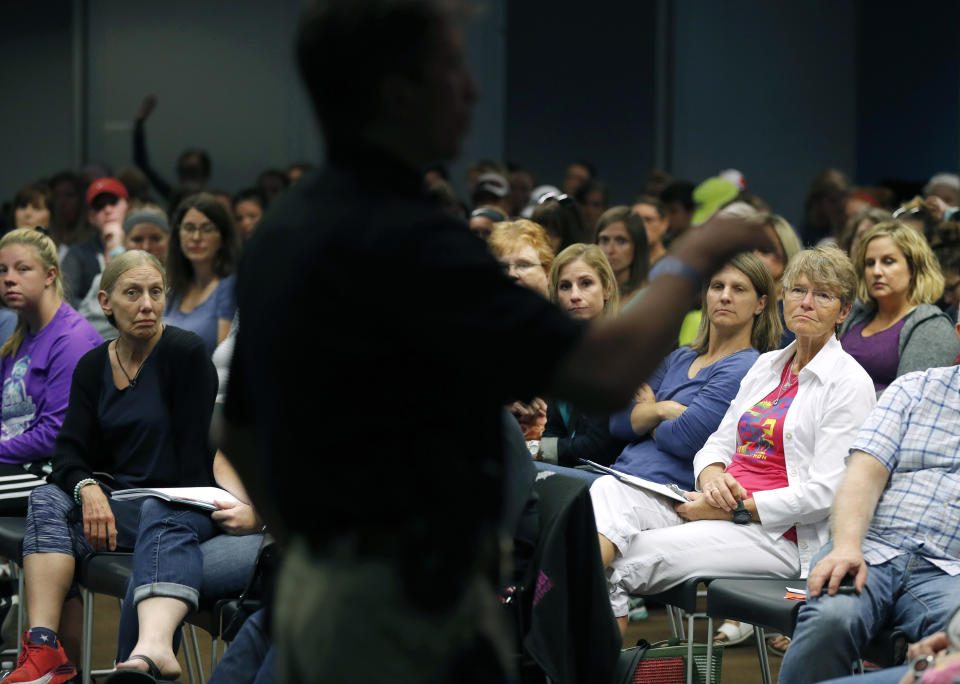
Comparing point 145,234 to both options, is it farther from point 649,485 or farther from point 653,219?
point 649,485

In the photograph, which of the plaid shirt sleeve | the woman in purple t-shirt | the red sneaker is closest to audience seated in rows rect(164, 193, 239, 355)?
the woman in purple t-shirt

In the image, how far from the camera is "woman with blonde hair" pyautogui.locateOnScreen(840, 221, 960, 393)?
4.34 m

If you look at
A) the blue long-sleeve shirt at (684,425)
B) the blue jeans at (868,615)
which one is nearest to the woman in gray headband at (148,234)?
the blue long-sleeve shirt at (684,425)

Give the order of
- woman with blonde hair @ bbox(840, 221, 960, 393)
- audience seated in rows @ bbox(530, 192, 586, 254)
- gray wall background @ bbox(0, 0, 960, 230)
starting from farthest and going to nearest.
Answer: gray wall background @ bbox(0, 0, 960, 230) → audience seated in rows @ bbox(530, 192, 586, 254) → woman with blonde hair @ bbox(840, 221, 960, 393)

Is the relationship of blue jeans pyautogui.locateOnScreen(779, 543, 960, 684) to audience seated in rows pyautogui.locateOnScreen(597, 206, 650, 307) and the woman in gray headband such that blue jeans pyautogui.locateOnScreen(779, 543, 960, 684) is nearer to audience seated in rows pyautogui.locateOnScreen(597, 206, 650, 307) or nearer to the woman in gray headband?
audience seated in rows pyautogui.locateOnScreen(597, 206, 650, 307)

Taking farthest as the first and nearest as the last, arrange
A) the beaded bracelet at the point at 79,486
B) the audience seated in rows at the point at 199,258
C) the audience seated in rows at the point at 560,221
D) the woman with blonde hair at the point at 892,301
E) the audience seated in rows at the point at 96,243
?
the audience seated in rows at the point at 96,243
the audience seated in rows at the point at 560,221
the audience seated in rows at the point at 199,258
the woman with blonde hair at the point at 892,301
the beaded bracelet at the point at 79,486

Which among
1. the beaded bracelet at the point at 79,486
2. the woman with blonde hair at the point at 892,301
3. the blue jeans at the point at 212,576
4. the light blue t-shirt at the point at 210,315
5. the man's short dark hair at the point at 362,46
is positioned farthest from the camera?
the light blue t-shirt at the point at 210,315

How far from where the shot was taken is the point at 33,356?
14.2 feet

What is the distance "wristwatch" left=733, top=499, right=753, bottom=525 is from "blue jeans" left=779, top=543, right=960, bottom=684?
1.57ft

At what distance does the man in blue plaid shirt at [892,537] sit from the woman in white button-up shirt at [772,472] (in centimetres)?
26

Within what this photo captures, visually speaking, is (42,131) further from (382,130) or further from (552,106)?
(382,130)

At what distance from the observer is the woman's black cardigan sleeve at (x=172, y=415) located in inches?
151

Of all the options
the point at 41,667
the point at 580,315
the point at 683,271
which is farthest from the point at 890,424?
the point at 41,667

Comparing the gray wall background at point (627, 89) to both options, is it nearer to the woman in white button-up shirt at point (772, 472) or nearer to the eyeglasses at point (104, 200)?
the eyeglasses at point (104, 200)
